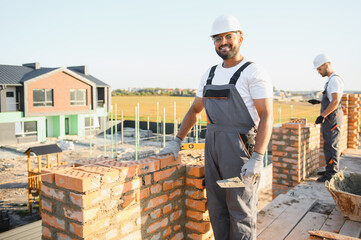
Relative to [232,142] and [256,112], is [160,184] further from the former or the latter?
[256,112]

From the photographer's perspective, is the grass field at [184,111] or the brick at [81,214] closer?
the brick at [81,214]

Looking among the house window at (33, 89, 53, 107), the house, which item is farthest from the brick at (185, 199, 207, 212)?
the house window at (33, 89, 53, 107)

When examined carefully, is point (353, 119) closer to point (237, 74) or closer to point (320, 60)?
point (320, 60)

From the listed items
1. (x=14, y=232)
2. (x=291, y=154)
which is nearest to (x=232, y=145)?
(x=291, y=154)

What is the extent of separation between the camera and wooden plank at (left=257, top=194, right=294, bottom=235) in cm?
314

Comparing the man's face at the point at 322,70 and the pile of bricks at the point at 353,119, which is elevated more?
the man's face at the point at 322,70

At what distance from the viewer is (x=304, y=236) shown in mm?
2852

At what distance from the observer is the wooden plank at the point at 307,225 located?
2865 millimetres

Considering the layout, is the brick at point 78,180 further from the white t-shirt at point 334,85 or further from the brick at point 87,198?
the white t-shirt at point 334,85

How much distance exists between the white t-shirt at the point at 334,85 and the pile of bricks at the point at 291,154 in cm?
94

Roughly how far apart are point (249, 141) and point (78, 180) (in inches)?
47.6

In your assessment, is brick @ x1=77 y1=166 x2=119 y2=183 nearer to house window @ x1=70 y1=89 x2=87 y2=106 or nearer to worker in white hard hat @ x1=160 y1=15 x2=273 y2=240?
worker in white hard hat @ x1=160 y1=15 x2=273 y2=240

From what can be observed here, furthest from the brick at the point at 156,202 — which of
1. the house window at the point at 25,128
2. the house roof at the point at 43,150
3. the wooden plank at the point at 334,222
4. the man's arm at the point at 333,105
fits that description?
the house window at the point at 25,128

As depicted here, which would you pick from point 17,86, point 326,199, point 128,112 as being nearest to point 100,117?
point 17,86
